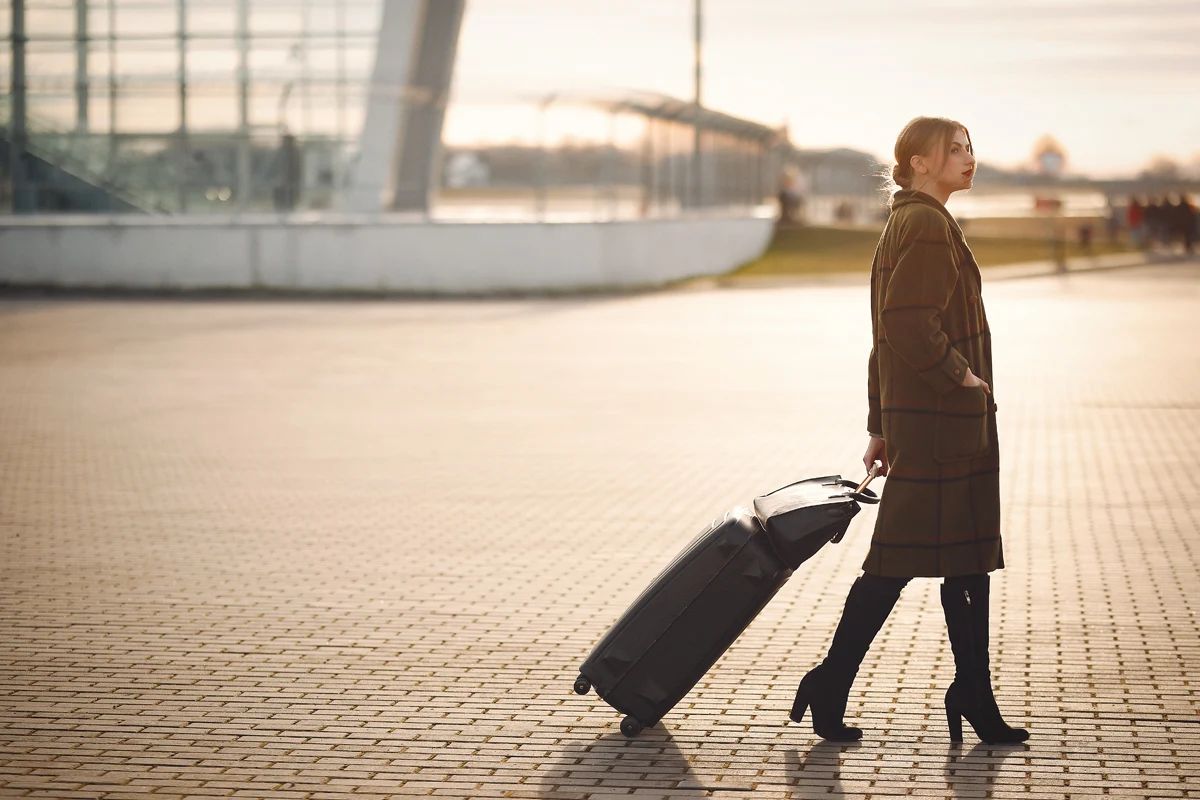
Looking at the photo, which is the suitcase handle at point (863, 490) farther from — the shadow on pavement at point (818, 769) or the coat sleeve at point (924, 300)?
the shadow on pavement at point (818, 769)

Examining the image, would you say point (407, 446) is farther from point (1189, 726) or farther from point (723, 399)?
point (1189, 726)

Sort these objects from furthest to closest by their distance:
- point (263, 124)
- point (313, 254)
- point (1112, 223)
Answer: point (1112, 223) → point (263, 124) → point (313, 254)

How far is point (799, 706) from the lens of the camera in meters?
4.66

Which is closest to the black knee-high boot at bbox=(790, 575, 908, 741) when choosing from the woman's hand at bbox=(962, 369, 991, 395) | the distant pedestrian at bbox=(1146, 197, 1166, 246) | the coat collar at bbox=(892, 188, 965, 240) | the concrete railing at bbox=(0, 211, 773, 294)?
the woman's hand at bbox=(962, 369, 991, 395)

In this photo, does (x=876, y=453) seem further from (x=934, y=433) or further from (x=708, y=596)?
(x=708, y=596)

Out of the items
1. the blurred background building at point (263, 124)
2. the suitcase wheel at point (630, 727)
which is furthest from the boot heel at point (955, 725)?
the blurred background building at point (263, 124)

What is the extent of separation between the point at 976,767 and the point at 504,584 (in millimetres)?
2703

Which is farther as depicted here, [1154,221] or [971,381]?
[1154,221]

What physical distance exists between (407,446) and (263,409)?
230cm

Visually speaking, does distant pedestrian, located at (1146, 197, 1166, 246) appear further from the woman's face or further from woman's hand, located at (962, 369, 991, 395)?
woman's hand, located at (962, 369, 991, 395)

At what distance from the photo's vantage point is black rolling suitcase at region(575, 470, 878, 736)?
4.44 m

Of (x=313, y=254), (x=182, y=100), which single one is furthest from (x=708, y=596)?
(x=182, y=100)

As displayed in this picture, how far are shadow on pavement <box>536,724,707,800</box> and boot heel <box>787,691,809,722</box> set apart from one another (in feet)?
1.15

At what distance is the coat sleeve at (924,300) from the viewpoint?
4250 millimetres
